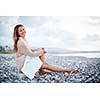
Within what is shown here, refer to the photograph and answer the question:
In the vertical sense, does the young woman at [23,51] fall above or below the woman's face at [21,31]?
below

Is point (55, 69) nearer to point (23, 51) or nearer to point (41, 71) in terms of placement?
point (41, 71)

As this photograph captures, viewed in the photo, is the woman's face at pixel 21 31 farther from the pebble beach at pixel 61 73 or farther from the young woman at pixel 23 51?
the pebble beach at pixel 61 73

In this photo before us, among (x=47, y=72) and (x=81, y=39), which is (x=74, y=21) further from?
(x=47, y=72)

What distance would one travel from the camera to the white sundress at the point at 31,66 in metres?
3.40

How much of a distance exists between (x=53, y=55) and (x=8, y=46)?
435 millimetres

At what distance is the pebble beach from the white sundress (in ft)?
0.16

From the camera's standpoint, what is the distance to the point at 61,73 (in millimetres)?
3381

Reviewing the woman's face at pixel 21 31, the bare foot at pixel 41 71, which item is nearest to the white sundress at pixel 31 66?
the bare foot at pixel 41 71

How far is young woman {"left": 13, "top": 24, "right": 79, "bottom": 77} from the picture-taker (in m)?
3.38

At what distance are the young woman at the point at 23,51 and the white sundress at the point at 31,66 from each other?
0.10 feet

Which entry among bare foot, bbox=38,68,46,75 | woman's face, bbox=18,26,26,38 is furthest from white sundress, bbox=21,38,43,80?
woman's face, bbox=18,26,26,38
